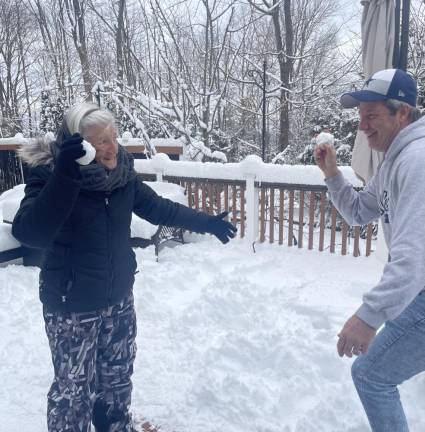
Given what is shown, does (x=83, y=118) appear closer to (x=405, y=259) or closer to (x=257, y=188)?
(x=405, y=259)

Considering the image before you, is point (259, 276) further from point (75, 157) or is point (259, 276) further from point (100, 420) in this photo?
point (75, 157)

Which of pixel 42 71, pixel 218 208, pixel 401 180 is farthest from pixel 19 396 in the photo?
pixel 42 71

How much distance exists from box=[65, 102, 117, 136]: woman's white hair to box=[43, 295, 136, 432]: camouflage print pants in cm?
85

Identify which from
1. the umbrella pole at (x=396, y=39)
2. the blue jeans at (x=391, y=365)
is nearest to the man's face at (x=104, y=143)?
the blue jeans at (x=391, y=365)

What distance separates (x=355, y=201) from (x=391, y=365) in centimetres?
89

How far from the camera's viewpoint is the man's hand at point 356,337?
5.29 feet

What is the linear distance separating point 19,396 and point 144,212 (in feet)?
5.24

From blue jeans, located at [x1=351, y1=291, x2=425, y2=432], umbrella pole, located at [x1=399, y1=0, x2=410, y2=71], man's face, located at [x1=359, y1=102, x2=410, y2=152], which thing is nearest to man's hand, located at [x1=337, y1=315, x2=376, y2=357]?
blue jeans, located at [x1=351, y1=291, x2=425, y2=432]

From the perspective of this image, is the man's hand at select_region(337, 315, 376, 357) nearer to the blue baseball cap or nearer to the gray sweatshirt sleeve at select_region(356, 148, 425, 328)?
the gray sweatshirt sleeve at select_region(356, 148, 425, 328)

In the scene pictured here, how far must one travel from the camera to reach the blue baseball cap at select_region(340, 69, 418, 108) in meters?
1.82

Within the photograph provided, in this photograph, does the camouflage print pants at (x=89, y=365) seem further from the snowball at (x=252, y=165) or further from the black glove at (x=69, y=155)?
the snowball at (x=252, y=165)

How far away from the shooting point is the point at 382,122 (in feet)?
6.16

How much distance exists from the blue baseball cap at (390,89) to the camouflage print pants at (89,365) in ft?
4.98

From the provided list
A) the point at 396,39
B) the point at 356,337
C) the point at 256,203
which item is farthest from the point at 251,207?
the point at 356,337
